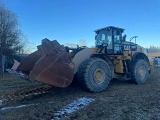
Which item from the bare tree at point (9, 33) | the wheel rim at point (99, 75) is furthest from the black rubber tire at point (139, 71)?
the bare tree at point (9, 33)

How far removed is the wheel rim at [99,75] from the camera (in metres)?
8.21

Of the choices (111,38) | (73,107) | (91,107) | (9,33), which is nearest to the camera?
(91,107)

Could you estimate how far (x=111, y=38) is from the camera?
10148 millimetres

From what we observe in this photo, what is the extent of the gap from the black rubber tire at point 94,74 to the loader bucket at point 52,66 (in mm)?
649

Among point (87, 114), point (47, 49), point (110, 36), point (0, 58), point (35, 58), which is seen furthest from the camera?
point (0, 58)

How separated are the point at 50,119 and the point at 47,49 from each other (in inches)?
104

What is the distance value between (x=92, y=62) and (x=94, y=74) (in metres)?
0.46

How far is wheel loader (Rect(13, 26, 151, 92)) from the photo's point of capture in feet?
22.6

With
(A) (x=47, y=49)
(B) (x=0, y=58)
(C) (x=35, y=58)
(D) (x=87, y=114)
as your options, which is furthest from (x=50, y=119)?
(B) (x=0, y=58)

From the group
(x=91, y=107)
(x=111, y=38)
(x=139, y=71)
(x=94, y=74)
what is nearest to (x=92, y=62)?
(x=94, y=74)

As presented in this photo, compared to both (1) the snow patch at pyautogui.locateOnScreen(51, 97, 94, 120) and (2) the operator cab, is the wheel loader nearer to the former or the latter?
(2) the operator cab

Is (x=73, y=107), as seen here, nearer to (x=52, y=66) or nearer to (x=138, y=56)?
(x=52, y=66)

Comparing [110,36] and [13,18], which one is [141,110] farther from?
[13,18]

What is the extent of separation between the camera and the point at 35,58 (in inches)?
308
